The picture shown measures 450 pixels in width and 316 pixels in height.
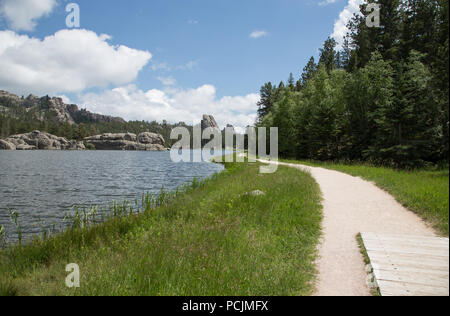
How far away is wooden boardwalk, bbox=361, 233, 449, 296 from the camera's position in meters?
1.78

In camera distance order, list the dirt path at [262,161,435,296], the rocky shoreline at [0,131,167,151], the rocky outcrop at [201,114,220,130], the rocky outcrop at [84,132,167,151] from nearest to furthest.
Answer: the dirt path at [262,161,435,296], the rocky shoreline at [0,131,167,151], the rocky outcrop at [84,132,167,151], the rocky outcrop at [201,114,220,130]

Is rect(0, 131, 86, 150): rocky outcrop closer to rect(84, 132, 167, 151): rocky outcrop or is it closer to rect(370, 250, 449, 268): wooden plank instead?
rect(84, 132, 167, 151): rocky outcrop

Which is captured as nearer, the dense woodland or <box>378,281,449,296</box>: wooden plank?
<box>378,281,449,296</box>: wooden plank

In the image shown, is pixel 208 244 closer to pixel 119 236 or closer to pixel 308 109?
pixel 119 236

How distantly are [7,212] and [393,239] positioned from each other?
1575 centimetres

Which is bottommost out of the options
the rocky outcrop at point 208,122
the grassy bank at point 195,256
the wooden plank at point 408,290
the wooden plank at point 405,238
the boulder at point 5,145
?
the grassy bank at point 195,256

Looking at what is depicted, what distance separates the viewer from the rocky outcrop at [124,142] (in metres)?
157

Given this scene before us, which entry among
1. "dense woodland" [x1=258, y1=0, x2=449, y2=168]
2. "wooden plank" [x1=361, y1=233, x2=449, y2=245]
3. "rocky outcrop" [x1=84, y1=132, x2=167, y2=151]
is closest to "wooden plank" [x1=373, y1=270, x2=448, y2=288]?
"wooden plank" [x1=361, y1=233, x2=449, y2=245]

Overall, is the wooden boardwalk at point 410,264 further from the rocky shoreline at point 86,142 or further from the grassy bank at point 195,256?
the rocky shoreline at point 86,142

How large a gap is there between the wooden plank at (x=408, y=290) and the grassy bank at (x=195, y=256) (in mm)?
1501

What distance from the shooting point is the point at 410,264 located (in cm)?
235

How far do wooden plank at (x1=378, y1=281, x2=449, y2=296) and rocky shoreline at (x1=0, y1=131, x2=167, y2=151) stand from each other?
143228 millimetres

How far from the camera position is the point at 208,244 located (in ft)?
19.3

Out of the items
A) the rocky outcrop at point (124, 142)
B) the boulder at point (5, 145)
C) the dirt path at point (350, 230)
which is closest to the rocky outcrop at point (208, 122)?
the rocky outcrop at point (124, 142)
